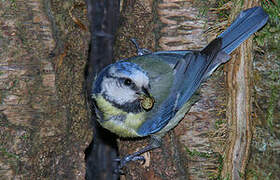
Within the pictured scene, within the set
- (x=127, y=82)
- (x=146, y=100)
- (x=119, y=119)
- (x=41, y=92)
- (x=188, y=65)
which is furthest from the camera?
(x=188, y=65)

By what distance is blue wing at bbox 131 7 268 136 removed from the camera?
2.71 meters

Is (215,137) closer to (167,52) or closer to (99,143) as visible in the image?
(167,52)

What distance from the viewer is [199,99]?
289 centimetres

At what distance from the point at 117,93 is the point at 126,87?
0.11 m

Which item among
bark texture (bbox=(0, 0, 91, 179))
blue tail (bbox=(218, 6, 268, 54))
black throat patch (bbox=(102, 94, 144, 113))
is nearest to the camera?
bark texture (bbox=(0, 0, 91, 179))

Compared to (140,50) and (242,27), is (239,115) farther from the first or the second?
(140,50)

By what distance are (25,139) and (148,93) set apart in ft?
3.49

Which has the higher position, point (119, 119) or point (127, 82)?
point (127, 82)

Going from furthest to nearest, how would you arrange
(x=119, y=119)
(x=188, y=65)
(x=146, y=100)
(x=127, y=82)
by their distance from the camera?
1. (x=188, y=65)
2. (x=119, y=119)
3. (x=146, y=100)
4. (x=127, y=82)

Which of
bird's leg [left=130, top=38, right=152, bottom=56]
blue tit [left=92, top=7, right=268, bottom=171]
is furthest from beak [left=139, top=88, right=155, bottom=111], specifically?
bird's leg [left=130, top=38, right=152, bottom=56]

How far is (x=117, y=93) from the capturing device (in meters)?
2.77

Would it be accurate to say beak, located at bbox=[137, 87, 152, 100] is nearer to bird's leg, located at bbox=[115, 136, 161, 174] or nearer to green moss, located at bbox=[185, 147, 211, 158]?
bird's leg, located at bbox=[115, 136, 161, 174]

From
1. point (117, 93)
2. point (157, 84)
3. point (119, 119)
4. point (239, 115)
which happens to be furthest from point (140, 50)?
point (239, 115)

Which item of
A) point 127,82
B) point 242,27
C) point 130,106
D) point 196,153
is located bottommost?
point 196,153
